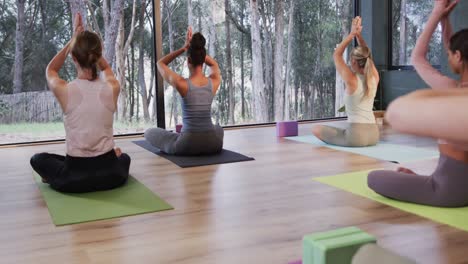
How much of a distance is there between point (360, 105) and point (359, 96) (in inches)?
2.9

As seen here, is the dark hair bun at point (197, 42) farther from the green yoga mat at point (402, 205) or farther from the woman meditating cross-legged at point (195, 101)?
the green yoga mat at point (402, 205)

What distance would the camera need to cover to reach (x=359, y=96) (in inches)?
155

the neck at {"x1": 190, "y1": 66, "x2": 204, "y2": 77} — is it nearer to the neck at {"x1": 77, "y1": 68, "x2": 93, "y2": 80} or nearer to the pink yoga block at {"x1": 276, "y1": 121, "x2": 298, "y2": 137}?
the neck at {"x1": 77, "y1": 68, "x2": 93, "y2": 80}

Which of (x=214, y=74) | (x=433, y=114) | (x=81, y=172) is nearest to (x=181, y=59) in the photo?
(x=214, y=74)

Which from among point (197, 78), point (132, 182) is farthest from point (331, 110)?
point (132, 182)

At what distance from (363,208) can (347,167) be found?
942mm

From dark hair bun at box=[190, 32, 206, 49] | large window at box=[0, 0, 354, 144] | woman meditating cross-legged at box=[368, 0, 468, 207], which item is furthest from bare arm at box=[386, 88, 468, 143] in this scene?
large window at box=[0, 0, 354, 144]

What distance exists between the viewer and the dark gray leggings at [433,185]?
86.4 inches

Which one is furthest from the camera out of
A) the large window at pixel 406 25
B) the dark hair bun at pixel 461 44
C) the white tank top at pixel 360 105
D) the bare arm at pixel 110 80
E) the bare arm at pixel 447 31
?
the large window at pixel 406 25

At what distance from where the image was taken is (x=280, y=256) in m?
1.77

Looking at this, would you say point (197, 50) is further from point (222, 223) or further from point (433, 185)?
point (433, 185)

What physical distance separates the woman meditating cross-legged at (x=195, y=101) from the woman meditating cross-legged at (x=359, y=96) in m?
1.01

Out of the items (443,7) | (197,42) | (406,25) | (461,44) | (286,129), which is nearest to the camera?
(443,7)

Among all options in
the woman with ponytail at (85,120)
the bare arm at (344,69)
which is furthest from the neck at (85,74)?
the bare arm at (344,69)
